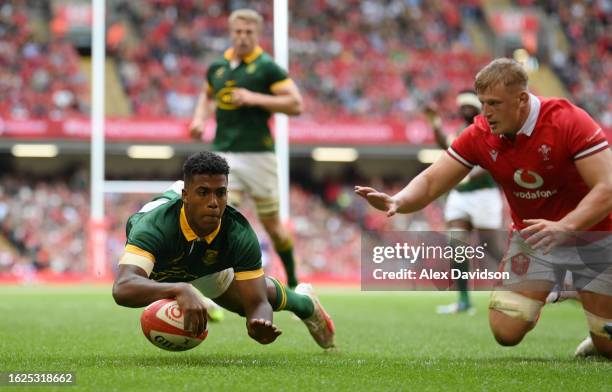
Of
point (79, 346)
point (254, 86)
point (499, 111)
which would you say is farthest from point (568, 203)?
point (254, 86)

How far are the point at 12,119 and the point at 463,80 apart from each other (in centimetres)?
1168

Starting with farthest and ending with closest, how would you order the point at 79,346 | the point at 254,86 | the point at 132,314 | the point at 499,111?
the point at 132,314 → the point at 254,86 → the point at 79,346 → the point at 499,111

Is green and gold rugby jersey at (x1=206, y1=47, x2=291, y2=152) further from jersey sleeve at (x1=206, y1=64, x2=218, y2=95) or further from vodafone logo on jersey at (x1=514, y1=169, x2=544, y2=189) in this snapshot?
vodafone logo on jersey at (x1=514, y1=169, x2=544, y2=189)

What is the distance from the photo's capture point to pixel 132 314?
834 centimetres

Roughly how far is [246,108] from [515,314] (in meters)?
3.29

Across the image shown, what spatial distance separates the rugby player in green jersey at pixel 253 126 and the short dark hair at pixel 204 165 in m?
3.23

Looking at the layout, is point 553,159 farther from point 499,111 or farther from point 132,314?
point 132,314

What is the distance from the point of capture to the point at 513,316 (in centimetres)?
526

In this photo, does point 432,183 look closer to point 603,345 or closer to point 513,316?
point 513,316

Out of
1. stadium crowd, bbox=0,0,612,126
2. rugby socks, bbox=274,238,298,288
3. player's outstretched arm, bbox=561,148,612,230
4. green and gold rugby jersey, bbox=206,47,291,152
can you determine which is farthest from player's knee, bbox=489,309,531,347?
stadium crowd, bbox=0,0,612,126

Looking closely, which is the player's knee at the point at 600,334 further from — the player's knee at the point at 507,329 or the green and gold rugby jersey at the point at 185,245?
the green and gold rugby jersey at the point at 185,245

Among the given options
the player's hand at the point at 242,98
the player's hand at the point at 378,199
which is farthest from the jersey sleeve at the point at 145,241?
the player's hand at the point at 242,98

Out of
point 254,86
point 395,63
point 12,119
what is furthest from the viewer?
point 395,63

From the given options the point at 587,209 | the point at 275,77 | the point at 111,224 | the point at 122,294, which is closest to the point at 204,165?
the point at 122,294
